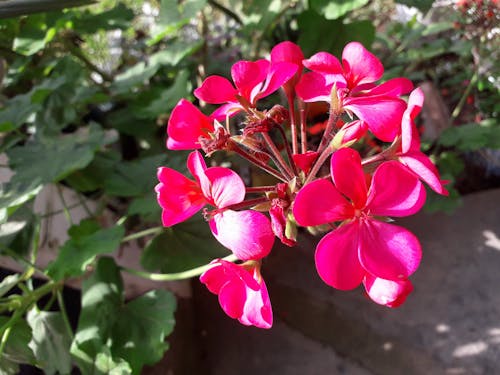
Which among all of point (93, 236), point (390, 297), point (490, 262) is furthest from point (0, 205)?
point (490, 262)

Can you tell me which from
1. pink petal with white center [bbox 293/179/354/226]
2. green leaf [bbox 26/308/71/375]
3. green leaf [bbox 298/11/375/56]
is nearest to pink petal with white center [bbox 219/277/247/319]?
pink petal with white center [bbox 293/179/354/226]

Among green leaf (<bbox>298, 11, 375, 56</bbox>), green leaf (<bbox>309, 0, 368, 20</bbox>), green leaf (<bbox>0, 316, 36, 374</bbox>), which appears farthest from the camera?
green leaf (<bbox>298, 11, 375, 56</bbox>)

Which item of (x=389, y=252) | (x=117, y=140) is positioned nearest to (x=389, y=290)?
(x=389, y=252)

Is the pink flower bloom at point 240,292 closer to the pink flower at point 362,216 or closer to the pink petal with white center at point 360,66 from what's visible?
the pink flower at point 362,216

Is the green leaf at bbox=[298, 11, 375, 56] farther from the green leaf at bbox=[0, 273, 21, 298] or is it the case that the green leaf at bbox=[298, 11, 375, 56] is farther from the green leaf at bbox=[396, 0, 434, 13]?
the green leaf at bbox=[0, 273, 21, 298]

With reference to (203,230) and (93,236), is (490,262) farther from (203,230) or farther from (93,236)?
(93,236)

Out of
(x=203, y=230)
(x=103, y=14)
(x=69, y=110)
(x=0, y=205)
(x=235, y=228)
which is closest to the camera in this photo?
(x=235, y=228)
